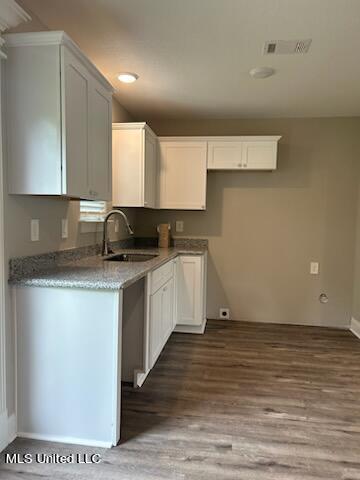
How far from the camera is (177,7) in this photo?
192 cm

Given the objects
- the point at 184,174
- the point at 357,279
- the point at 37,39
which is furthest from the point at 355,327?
the point at 37,39

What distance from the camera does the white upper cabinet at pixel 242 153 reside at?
12.1 feet

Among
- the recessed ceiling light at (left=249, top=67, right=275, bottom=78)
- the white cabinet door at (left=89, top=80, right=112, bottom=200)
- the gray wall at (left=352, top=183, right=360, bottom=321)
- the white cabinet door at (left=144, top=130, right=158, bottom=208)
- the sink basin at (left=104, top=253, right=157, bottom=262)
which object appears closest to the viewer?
the white cabinet door at (left=89, top=80, right=112, bottom=200)

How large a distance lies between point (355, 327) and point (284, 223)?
4.61 feet

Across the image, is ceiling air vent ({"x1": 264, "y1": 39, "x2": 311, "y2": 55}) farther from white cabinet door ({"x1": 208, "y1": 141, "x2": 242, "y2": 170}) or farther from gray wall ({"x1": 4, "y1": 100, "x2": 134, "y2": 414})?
gray wall ({"x1": 4, "y1": 100, "x2": 134, "y2": 414})

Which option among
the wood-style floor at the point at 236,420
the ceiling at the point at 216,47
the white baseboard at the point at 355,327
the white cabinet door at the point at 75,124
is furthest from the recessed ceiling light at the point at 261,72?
the white baseboard at the point at 355,327

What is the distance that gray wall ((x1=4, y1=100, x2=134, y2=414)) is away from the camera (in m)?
1.83

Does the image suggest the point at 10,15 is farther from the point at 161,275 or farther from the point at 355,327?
the point at 355,327

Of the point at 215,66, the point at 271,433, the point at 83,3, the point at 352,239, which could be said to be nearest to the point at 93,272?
the point at 271,433

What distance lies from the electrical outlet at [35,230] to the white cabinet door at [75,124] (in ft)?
1.10

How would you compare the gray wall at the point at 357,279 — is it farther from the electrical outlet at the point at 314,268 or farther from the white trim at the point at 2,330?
the white trim at the point at 2,330

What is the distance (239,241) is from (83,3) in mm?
2874

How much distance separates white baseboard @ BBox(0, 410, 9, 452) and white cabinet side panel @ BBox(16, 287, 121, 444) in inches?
3.6

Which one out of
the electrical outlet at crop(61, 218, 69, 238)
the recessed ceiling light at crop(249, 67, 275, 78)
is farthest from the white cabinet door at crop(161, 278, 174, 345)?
the recessed ceiling light at crop(249, 67, 275, 78)
